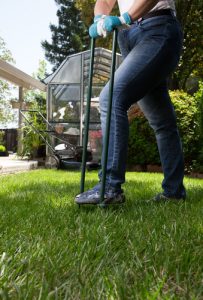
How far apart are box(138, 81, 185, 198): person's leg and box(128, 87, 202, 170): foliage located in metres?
4.99

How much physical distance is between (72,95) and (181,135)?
249 cm

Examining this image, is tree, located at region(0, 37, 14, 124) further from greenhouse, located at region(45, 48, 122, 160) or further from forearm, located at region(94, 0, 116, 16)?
forearm, located at region(94, 0, 116, 16)

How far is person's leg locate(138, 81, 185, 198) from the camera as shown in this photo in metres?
2.81

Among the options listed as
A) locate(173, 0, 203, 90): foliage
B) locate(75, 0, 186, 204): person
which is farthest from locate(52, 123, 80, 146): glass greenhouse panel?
locate(173, 0, 203, 90): foliage

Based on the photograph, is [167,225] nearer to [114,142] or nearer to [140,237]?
[140,237]

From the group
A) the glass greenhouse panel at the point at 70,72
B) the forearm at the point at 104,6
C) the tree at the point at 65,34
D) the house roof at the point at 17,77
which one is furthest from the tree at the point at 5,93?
the forearm at the point at 104,6

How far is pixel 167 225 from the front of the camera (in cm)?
186

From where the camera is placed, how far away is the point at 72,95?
9117 millimetres

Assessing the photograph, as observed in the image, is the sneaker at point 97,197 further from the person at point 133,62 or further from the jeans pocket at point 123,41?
the jeans pocket at point 123,41

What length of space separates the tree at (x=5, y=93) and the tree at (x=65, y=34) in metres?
4.68

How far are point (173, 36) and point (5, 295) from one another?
1932mm

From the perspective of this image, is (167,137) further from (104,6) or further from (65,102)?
(65,102)

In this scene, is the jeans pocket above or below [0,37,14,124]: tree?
below

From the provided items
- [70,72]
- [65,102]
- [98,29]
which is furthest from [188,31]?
[98,29]
